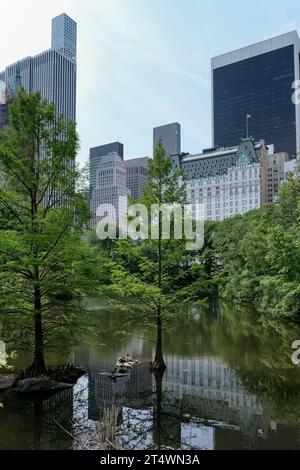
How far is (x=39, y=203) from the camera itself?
51.4ft

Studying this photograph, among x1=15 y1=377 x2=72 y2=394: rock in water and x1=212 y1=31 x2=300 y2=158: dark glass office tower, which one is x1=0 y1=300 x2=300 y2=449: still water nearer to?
x1=15 y1=377 x2=72 y2=394: rock in water

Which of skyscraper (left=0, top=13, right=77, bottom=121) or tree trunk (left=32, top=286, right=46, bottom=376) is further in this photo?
skyscraper (left=0, top=13, right=77, bottom=121)

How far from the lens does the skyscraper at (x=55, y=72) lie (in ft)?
298

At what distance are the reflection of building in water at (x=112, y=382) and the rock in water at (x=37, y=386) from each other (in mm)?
1263

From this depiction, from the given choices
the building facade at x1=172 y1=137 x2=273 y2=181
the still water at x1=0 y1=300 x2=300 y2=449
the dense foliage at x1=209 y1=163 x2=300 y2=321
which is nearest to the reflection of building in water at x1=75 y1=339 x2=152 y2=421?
the still water at x1=0 y1=300 x2=300 y2=449

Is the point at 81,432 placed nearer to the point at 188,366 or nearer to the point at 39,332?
the point at 39,332

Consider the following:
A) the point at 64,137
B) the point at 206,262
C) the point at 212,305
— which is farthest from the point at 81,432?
the point at 206,262

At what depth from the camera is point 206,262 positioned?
6091 cm

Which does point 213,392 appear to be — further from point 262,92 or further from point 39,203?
point 262,92

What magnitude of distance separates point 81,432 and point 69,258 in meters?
5.84

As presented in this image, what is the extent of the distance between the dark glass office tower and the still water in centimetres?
16277

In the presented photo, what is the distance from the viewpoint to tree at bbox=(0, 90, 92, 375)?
14297 millimetres

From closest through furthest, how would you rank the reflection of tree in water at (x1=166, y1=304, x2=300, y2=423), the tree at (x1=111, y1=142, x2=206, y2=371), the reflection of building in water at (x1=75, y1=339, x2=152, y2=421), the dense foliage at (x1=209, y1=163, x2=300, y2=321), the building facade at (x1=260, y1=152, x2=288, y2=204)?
the reflection of building in water at (x1=75, y1=339, x2=152, y2=421) → the reflection of tree in water at (x1=166, y1=304, x2=300, y2=423) → the tree at (x1=111, y1=142, x2=206, y2=371) → the dense foliage at (x1=209, y1=163, x2=300, y2=321) → the building facade at (x1=260, y1=152, x2=288, y2=204)

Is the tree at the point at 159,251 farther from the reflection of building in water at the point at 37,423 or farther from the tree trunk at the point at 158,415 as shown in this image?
the reflection of building in water at the point at 37,423
